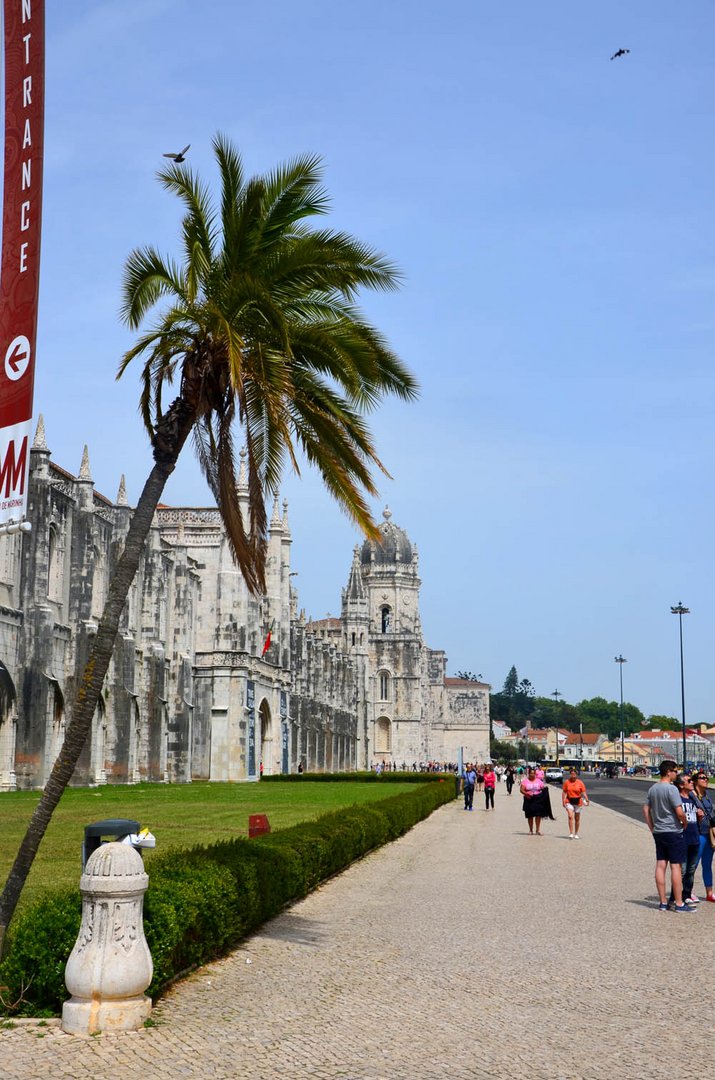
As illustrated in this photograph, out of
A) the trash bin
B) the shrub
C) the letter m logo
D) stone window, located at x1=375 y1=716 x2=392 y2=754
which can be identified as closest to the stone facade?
the trash bin

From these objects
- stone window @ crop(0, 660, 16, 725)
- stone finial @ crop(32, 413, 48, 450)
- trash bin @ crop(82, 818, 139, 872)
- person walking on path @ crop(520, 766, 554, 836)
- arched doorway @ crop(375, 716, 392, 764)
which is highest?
stone finial @ crop(32, 413, 48, 450)

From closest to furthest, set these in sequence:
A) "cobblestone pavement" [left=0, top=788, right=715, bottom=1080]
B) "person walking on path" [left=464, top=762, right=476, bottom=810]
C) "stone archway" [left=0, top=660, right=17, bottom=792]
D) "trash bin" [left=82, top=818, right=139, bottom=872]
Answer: "cobblestone pavement" [left=0, top=788, right=715, bottom=1080]
"trash bin" [left=82, top=818, right=139, bottom=872]
"stone archway" [left=0, top=660, right=17, bottom=792]
"person walking on path" [left=464, top=762, right=476, bottom=810]

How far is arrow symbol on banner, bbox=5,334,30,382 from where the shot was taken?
796 centimetres

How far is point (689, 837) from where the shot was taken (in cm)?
1362

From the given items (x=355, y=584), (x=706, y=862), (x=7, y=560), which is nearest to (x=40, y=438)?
(x=7, y=560)

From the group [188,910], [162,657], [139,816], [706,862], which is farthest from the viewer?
[162,657]

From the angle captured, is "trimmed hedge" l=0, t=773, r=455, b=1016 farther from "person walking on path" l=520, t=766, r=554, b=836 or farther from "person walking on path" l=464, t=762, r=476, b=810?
"person walking on path" l=464, t=762, r=476, b=810

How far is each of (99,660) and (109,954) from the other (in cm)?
280

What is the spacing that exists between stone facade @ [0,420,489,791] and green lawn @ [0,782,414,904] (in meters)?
3.31

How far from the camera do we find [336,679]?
8762 cm

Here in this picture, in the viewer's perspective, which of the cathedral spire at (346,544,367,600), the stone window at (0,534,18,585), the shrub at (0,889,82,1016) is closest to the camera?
the shrub at (0,889,82,1016)

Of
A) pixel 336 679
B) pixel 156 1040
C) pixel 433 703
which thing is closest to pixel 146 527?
pixel 156 1040

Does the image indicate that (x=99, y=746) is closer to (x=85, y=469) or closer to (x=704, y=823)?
(x=85, y=469)

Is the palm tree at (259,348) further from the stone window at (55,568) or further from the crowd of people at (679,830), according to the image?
the stone window at (55,568)
